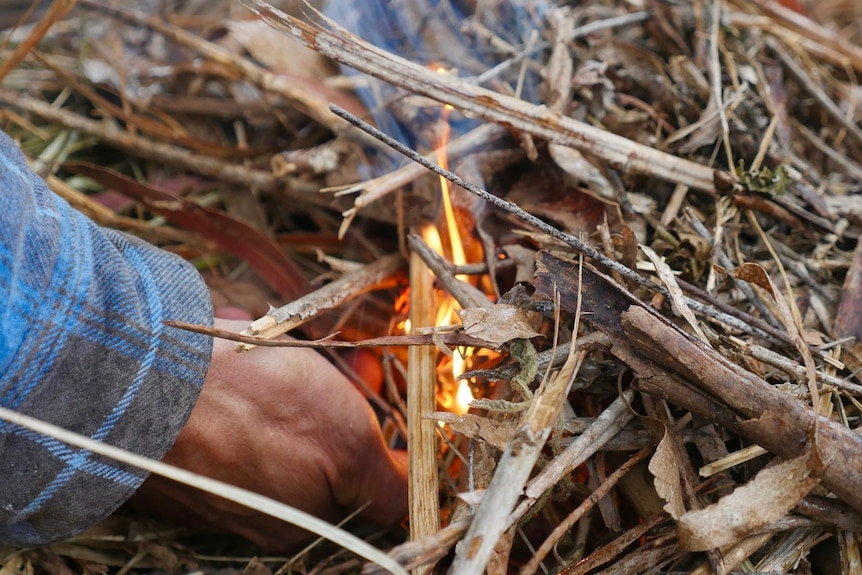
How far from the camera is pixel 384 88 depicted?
1776 millimetres

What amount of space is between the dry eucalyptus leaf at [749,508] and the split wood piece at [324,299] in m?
0.71

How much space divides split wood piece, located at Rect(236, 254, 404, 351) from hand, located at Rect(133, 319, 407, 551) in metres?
0.06

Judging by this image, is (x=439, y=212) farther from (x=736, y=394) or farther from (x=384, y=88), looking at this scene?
(x=736, y=394)

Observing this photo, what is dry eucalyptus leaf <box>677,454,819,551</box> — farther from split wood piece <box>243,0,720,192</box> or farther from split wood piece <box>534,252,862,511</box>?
split wood piece <box>243,0,720,192</box>

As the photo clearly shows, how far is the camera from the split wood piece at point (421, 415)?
1175mm

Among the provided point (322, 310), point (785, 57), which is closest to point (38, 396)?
point (322, 310)

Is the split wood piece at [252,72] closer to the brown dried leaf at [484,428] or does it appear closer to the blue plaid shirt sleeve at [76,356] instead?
the blue plaid shirt sleeve at [76,356]

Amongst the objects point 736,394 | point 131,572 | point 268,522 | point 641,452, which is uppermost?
point 736,394

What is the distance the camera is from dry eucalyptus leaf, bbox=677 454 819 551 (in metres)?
0.92

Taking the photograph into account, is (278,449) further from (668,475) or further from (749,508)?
(749,508)

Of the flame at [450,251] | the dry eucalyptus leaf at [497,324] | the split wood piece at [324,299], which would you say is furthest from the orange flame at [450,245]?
the dry eucalyptus leaf at [497,324]

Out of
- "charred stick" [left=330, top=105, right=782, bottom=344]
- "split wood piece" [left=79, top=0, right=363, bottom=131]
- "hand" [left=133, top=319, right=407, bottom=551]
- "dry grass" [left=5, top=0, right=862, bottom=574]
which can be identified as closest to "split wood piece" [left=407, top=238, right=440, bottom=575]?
"dry grass" [left=5, top=0, right=862, bottom=574]

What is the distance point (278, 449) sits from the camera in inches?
49.5

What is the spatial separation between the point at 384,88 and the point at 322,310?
0.71 meters
